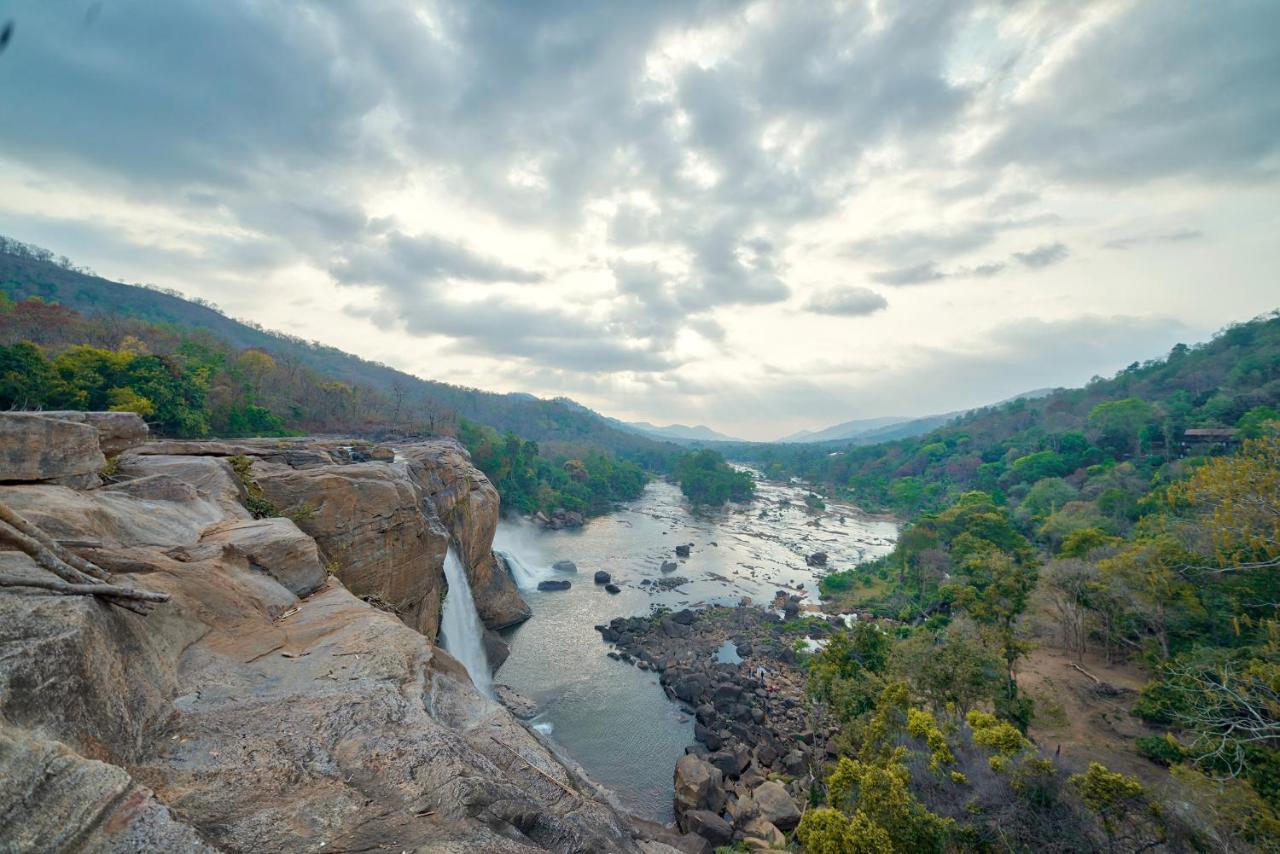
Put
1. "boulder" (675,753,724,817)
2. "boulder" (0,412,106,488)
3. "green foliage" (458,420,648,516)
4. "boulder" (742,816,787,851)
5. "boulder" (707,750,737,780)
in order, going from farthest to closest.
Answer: "green foliage" (458,420,648,516) < "boulder" (707,750,737,780) < "boulder" (675,753,724,817) < "boulder" (742,816,787,851) < "boulder" (0,412,106,488)

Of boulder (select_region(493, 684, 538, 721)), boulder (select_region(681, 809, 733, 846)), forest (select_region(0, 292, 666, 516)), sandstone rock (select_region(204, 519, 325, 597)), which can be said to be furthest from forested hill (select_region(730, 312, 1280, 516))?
sandstone rock (select_region(204, 519, 325, 597))

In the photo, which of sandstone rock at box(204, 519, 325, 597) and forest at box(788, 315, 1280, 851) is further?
sandstone rock at box(204, 519, 325, 597)

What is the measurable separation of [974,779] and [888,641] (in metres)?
8.98

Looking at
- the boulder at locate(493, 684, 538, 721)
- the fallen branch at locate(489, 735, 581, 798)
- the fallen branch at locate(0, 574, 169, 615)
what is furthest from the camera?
the boulder at locate(493, 684, 538, 721)

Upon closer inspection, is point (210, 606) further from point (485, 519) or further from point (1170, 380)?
point (1170, 380)

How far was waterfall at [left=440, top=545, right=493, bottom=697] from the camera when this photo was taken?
22.0m

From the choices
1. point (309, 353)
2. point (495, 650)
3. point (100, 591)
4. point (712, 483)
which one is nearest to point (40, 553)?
point (100, 591)

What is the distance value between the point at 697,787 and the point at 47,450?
17.3m

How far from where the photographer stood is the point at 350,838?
4227 mm

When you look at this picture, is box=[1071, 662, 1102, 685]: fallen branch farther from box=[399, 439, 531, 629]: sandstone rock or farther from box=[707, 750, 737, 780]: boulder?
box=[399, 439, 531, 629]: sandstone rock

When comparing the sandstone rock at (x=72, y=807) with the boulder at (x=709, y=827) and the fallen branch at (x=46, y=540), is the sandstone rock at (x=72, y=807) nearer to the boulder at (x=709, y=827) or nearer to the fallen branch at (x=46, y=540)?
the fallen branch at (x=46, y=540)

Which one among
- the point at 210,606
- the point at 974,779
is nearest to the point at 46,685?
the point at 210,606

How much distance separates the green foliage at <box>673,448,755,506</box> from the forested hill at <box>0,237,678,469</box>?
133ft

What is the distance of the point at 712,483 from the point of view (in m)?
77.8
